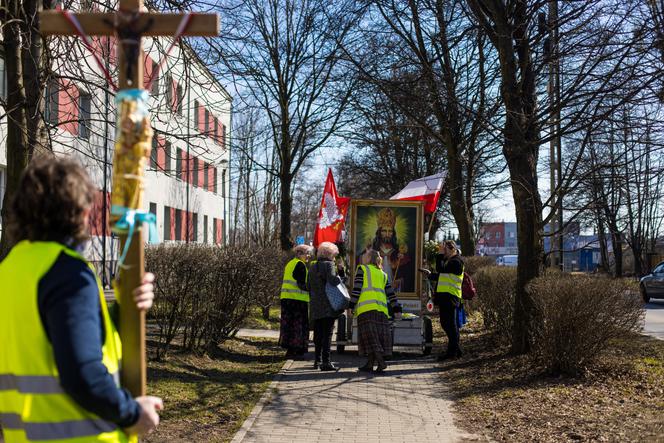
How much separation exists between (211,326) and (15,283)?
27.6ft

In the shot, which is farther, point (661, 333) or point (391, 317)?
point (661, 333)

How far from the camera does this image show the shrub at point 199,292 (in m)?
9.73

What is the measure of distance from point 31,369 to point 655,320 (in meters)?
19.6

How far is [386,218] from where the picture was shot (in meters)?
12.8

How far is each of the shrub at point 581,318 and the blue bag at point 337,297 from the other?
275 centimetres

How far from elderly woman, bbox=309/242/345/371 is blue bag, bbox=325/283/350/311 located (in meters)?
0.06

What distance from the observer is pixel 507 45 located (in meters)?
10.4

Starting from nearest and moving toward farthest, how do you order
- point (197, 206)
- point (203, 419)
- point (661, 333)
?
point (203, 419) < point (661, 333) < point (197, 206)

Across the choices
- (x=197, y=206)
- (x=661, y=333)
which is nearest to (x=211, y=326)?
(x=661, y=333)

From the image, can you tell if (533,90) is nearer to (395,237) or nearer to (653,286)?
(395,237)

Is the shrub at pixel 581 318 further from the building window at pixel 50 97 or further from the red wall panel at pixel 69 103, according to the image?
the building window at pixel 50 97

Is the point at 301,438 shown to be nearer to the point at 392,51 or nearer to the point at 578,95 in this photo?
the point at 578,95

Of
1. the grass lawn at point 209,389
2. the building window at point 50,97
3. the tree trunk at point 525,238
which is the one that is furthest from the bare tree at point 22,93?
the tree trunk at point 525,238

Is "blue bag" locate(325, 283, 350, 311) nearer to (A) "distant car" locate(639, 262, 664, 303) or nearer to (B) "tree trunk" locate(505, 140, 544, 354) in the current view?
(B) "tree trunk" locate(505, 140, 544, 354)
